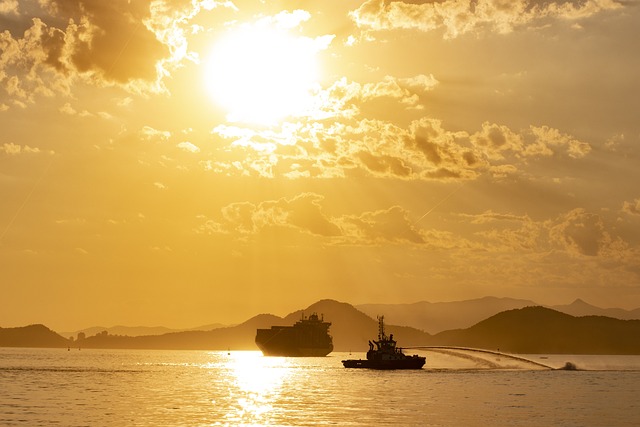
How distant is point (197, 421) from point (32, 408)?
100 ft

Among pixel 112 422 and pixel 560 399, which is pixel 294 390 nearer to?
pixel 560 399

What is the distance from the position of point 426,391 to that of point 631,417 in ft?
164

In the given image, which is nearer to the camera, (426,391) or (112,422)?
(112,422)

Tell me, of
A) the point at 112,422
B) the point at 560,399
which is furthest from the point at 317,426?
the point at 560,399

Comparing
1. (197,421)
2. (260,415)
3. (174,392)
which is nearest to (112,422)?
(197,421)

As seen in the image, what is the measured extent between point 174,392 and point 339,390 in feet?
98.9

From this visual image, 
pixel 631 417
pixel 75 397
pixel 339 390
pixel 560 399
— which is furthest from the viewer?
pixel 339 390

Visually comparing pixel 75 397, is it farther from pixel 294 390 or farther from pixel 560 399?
pixel 560 399

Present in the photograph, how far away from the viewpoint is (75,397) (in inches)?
5217

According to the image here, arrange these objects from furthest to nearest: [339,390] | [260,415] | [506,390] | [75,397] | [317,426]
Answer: [506,390] → [339,390] → [75,397] → [260,415] → [317,426]

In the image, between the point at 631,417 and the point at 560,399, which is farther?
the point at 560,399

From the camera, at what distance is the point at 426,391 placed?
154 meters

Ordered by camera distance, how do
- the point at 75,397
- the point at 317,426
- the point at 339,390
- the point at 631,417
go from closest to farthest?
the point at 317,426 < the point at 631,417 < the point at 75,397 < the point at 339,390

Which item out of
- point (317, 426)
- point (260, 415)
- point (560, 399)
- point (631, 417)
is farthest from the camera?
point (560, 399)
